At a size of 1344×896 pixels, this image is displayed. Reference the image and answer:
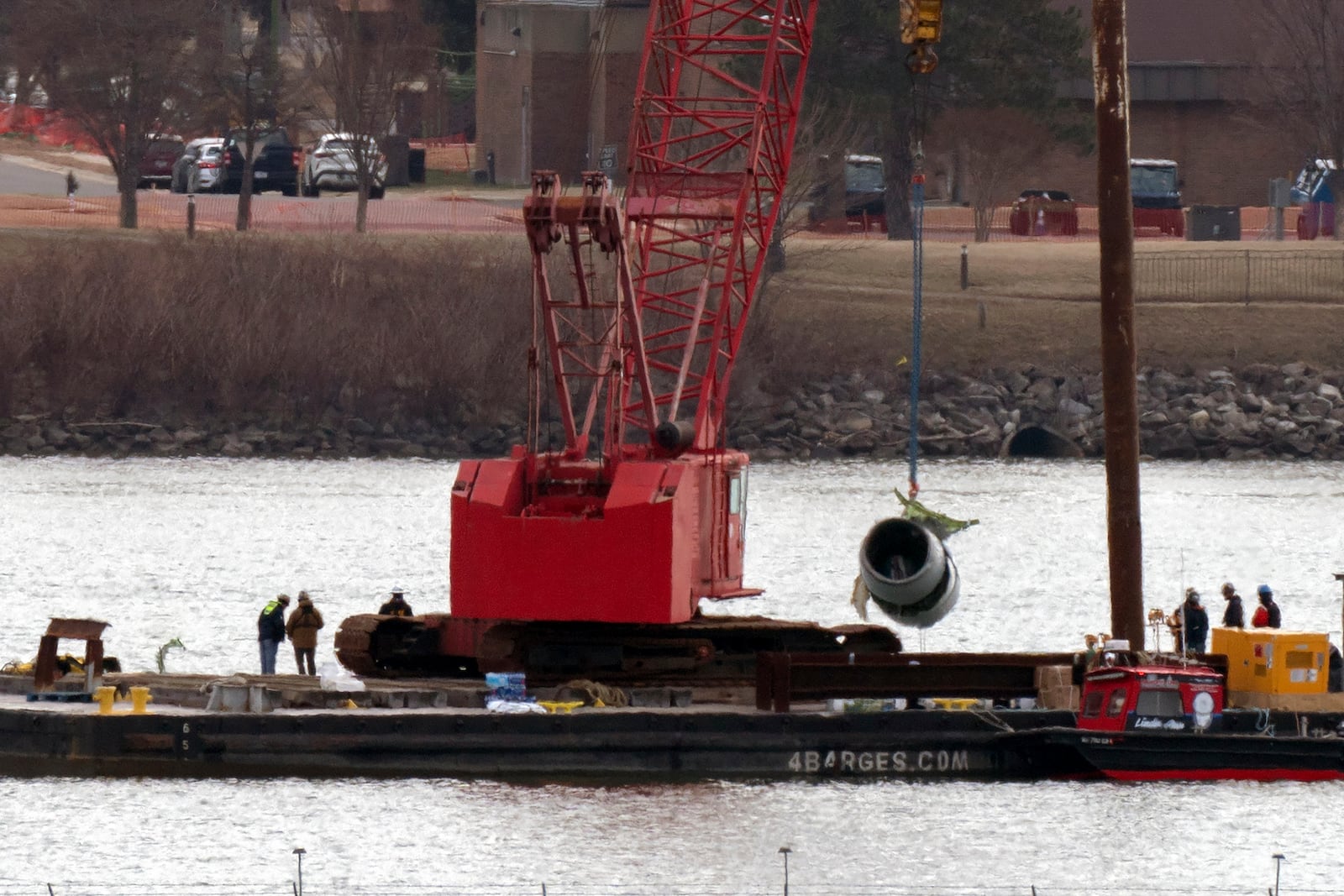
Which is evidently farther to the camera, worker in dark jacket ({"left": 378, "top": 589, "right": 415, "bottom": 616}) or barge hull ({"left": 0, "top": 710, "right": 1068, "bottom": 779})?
worker in dark jacket ({"left": 378, "top": 589, "right": 415, "bottom": 616})

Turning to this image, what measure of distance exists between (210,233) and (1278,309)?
36.8 m

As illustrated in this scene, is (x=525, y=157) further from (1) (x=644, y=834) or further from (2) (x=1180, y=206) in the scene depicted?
(1) (x=644, y=834)

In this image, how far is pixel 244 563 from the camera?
59.0m

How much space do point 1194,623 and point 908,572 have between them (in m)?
3.81

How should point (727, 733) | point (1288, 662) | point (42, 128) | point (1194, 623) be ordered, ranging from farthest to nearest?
point (42, 128) → point (1194, 623) → point (1288, 662) → point (727, 733)

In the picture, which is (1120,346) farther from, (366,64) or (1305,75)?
(1305,75)

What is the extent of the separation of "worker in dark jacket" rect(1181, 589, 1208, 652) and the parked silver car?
73.2 meters

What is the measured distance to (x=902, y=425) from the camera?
Result: 87.4 meters

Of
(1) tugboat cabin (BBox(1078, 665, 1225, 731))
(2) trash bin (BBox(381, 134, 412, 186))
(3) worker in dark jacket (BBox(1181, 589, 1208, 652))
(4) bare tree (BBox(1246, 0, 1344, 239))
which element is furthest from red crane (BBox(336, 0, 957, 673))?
(4) bare tree (BBox(1246, 0, 1344, 239))

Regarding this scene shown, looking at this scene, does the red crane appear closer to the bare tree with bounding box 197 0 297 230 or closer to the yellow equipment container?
the yellow equipment container

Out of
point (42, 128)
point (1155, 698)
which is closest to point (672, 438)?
point (1155, 698)

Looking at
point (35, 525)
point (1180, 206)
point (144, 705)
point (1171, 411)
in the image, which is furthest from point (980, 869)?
point (1180, 206)

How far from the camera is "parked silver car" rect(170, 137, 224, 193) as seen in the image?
103 m

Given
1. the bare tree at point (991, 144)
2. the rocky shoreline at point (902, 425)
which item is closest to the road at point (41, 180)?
the rocky shoreline at point (902, 425)
